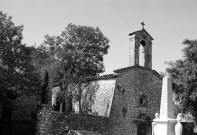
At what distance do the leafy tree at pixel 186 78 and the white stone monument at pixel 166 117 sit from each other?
8689mm

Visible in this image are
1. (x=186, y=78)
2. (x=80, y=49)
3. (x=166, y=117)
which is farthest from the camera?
(x=80, y=49)

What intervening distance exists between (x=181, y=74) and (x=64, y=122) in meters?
11.2

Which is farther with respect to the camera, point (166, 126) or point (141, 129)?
point (141, 129)

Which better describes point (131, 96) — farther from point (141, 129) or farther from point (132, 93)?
point (141, 129)

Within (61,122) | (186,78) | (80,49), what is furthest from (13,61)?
(80,49)

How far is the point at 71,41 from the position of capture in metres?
33.5

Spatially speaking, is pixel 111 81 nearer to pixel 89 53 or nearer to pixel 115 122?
pixel 115 122

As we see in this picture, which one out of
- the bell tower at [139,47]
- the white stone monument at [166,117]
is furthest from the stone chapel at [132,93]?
the white stone monument at [166,117]

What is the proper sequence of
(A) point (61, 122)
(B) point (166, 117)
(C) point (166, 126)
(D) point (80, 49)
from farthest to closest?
(D) point (80, 49)
(A) point (61, 122)
(B) point (166, 117)
(C) point (166, 126)

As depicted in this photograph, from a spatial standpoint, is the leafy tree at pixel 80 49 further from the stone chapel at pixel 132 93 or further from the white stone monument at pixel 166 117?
the white stone monument at pixel 166 117

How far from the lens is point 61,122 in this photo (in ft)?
54.1

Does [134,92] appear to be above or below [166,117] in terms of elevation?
above

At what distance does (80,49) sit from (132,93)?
12552 mm

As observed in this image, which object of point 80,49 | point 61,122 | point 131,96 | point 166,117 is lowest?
point 61,122
